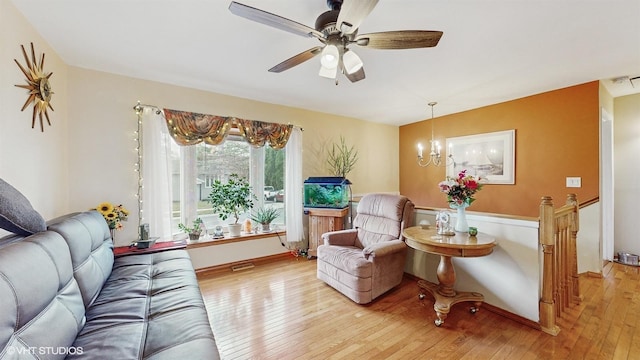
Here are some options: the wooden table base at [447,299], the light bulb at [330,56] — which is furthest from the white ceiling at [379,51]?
the wooden table base at [447,299]

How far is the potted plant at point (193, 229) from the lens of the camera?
3090 millimetres

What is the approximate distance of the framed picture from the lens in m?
3.61

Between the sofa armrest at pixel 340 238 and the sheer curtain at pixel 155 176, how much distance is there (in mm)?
1905

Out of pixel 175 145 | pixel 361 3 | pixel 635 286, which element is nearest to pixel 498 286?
pixel 635 286

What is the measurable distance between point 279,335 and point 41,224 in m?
1.68

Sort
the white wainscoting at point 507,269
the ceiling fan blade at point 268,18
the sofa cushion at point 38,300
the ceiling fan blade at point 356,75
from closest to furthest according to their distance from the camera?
the sofa cushion at point 38,300
the ceiling fan blade at point 268,18
the ceiling fan blade at point 356,75
the white wainscoting at point 507,269

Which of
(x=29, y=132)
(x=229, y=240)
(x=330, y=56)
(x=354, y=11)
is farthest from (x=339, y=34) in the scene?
(x=229, y=240)

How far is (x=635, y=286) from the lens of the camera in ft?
8.70

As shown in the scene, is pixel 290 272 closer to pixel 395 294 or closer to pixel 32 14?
pixel 395 294

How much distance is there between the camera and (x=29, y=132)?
185 centimetres

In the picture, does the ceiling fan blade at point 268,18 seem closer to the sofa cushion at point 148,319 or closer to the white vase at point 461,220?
the sofa cushion at point 148,319

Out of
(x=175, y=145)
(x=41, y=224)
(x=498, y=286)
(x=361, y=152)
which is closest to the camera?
(x=41, y=224)

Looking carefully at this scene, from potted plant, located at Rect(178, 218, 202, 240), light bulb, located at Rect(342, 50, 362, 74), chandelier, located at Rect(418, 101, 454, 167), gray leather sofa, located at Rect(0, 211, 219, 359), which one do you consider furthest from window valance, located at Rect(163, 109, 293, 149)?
chandelier, located at Rect(418, 101, 454, 167)

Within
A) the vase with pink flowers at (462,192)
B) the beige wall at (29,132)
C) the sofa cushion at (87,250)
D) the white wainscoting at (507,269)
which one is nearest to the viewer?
the sofa cushion at (87,250)
